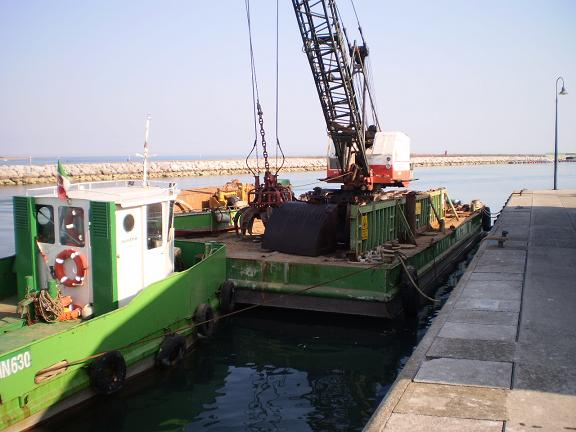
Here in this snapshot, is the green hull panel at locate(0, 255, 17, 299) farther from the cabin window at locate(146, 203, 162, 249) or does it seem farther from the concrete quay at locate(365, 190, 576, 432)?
the concrete quay at locate(365, 190, 576, 432)

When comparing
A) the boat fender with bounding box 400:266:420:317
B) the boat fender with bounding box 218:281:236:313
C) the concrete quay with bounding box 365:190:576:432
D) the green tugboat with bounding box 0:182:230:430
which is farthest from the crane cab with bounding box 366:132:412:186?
the green tugboat with bounding box 0:182:230:430

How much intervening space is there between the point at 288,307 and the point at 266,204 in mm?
4848

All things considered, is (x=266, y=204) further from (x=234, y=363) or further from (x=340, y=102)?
(x=234, y=363)

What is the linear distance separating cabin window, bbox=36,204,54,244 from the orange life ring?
390 millimetres

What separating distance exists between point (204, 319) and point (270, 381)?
1959 millimetres

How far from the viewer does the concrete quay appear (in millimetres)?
5539

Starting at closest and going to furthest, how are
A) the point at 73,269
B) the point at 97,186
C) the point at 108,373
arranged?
the point at 108,373 → the point at 73,269 → the point at 97,186

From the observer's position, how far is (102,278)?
892cm

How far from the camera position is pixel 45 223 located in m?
9.27

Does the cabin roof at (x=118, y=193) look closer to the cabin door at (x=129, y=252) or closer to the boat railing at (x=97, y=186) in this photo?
the boat railing at (x=97, y=186)

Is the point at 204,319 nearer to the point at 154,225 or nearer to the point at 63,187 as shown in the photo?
the point at 154,225

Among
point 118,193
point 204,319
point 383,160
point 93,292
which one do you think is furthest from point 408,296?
point 93,292

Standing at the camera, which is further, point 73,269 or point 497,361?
point 73,269

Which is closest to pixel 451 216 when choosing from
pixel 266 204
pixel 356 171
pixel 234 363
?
pixel 356 171
